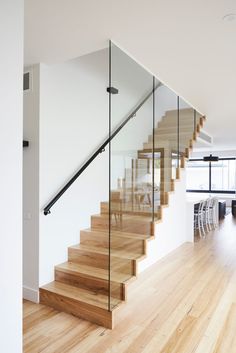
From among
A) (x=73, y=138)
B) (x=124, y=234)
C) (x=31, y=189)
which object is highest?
(x=73, y=138)

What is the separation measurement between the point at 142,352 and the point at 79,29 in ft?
9.39

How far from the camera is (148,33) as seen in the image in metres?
2.43

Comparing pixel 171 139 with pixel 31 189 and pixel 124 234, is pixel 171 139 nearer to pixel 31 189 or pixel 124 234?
pixel 124 234

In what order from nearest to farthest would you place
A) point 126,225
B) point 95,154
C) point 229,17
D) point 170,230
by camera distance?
point 229,17, point 126,225, point 95,154, point 170,230

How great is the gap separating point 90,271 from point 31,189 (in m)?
1.23

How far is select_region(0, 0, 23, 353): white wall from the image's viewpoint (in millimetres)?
1479

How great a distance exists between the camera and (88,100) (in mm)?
4023

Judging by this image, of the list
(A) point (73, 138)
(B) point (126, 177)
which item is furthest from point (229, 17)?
(A) point (73, 138)

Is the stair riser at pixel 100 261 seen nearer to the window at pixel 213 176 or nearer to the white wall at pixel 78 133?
the white wall at pixel 78 133

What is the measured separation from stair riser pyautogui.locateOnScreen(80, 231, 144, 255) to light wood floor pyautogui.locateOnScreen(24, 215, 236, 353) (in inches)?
23.8

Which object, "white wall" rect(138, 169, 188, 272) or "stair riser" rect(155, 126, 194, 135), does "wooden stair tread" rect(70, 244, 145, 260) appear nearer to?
"white wall" rect(138, 169, 188, 272)

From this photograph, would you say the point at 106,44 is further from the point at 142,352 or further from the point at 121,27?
the point at 142,352

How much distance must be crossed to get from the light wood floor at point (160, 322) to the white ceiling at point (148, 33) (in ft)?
9.19

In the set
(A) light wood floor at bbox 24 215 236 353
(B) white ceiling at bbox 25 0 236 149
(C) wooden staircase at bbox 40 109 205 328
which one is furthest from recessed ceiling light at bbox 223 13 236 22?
(A) light wood floor at bbox 24 215 236 353
